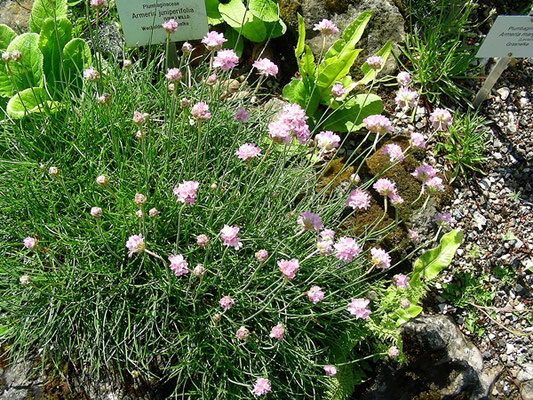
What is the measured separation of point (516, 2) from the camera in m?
3.54

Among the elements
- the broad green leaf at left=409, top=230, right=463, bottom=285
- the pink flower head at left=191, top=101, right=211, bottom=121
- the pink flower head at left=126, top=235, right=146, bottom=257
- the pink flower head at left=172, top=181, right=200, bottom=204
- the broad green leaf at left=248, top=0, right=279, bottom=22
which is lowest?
the broad green leaf at left=409, top=230, right=463, bottom=285

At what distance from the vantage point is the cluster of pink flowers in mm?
1877

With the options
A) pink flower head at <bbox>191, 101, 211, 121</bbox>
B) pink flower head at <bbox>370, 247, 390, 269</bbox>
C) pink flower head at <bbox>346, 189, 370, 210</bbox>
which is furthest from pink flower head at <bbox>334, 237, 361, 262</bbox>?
pink flower head at <bbox>191, 101, 211, 121</bbox>

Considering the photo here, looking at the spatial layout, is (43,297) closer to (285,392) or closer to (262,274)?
(262,274)

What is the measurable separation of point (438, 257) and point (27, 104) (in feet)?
7.10

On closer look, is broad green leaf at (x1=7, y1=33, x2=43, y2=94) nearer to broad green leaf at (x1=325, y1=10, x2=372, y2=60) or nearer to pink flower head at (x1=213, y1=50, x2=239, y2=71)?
pink flower head at (x1=213, y1=50, x2=239, y2=71)

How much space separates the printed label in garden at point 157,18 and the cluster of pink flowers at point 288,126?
2.94ft

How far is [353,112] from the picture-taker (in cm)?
292

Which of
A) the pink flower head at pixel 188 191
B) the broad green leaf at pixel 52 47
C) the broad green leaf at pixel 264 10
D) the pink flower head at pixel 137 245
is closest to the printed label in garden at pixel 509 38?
the broad green leaf at pixel 264 10

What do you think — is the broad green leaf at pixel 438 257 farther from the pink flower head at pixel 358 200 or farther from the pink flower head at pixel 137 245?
the pink flower head at pixel 137 245

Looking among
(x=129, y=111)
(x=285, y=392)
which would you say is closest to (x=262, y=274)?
(x=285, y=392)

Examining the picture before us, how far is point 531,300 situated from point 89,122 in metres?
2.59

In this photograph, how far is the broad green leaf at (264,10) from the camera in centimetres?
295

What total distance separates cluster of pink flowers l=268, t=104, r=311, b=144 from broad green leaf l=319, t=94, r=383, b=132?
88 centimetres
